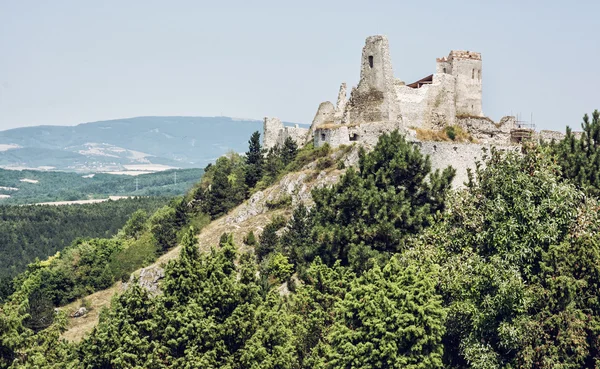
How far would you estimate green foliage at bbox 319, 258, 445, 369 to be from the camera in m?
36.2

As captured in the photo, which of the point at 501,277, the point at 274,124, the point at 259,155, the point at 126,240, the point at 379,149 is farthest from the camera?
the point at 126,240

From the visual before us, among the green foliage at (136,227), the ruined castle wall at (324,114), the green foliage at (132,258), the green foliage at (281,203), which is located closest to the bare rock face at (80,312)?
the green foliage at (132,258)

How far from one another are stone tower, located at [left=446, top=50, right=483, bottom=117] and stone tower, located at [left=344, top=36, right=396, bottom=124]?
4296 mm

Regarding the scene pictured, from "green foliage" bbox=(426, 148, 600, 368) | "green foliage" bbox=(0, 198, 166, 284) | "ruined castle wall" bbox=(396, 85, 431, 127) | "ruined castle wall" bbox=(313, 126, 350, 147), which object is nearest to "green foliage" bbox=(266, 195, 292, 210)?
"ruined castle wall" bbox=(313, 126, 350, 147)

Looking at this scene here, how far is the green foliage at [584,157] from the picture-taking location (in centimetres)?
4521

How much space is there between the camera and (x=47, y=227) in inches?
6491

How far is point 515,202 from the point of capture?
38750 mm

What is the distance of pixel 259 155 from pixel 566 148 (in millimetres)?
33492

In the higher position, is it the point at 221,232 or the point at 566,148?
the point at 566,148

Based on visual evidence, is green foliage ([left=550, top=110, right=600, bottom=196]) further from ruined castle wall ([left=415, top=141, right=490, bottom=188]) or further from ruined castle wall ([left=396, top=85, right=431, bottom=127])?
ruined castle wall ([left=396, top=85, right=431, bottom=127])

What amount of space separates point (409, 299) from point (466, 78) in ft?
103

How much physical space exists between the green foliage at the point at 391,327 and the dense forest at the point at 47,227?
103 meters

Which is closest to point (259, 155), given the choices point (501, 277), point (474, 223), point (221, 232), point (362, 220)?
point (221, 232)

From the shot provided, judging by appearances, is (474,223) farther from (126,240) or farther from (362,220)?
(126,240)
